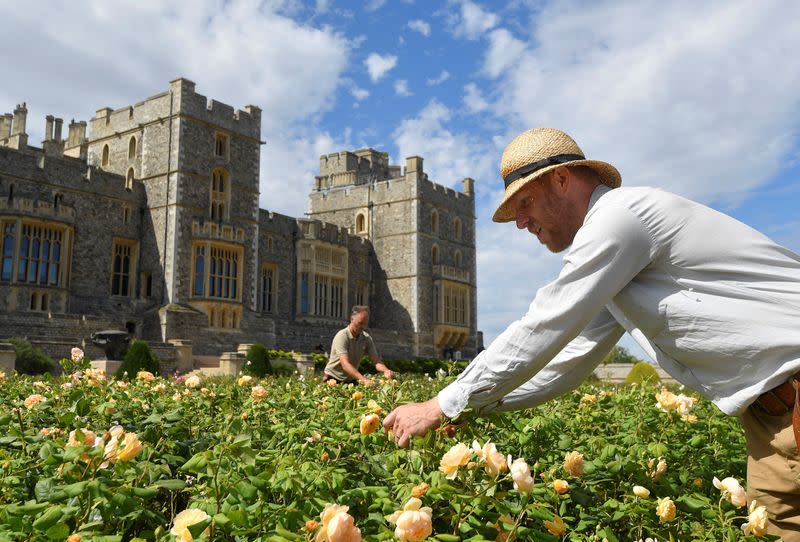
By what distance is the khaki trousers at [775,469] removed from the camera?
196cm

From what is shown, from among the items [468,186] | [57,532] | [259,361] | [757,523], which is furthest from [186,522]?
[468,186]

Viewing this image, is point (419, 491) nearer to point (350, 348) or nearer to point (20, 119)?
point (350, 348)

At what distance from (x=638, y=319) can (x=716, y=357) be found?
254 millimetres

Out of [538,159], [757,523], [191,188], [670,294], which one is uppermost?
[191,188]

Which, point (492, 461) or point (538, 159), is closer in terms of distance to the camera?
point (492, 461)

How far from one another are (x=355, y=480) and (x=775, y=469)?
3.92 ft

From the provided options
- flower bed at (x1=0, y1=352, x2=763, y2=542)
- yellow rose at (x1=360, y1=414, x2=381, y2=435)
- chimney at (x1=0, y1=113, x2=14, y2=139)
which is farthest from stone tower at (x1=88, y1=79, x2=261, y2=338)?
yellow rose at (x1=360, y1=414, x2=381, y2=435)

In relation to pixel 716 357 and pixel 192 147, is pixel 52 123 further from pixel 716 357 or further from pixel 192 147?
pixel 716 357

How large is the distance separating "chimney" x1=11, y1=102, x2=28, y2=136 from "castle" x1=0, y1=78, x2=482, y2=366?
2.3 inches

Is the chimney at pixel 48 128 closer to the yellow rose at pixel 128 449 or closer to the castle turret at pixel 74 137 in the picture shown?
the castle turret at pixel 74 137

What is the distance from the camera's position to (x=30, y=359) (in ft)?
56.4

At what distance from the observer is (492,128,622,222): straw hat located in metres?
2.38

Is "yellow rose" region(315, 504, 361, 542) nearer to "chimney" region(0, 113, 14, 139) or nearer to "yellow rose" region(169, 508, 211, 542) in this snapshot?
"yellow rose" region(169, 508, 211, 542)

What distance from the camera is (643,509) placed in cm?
199
